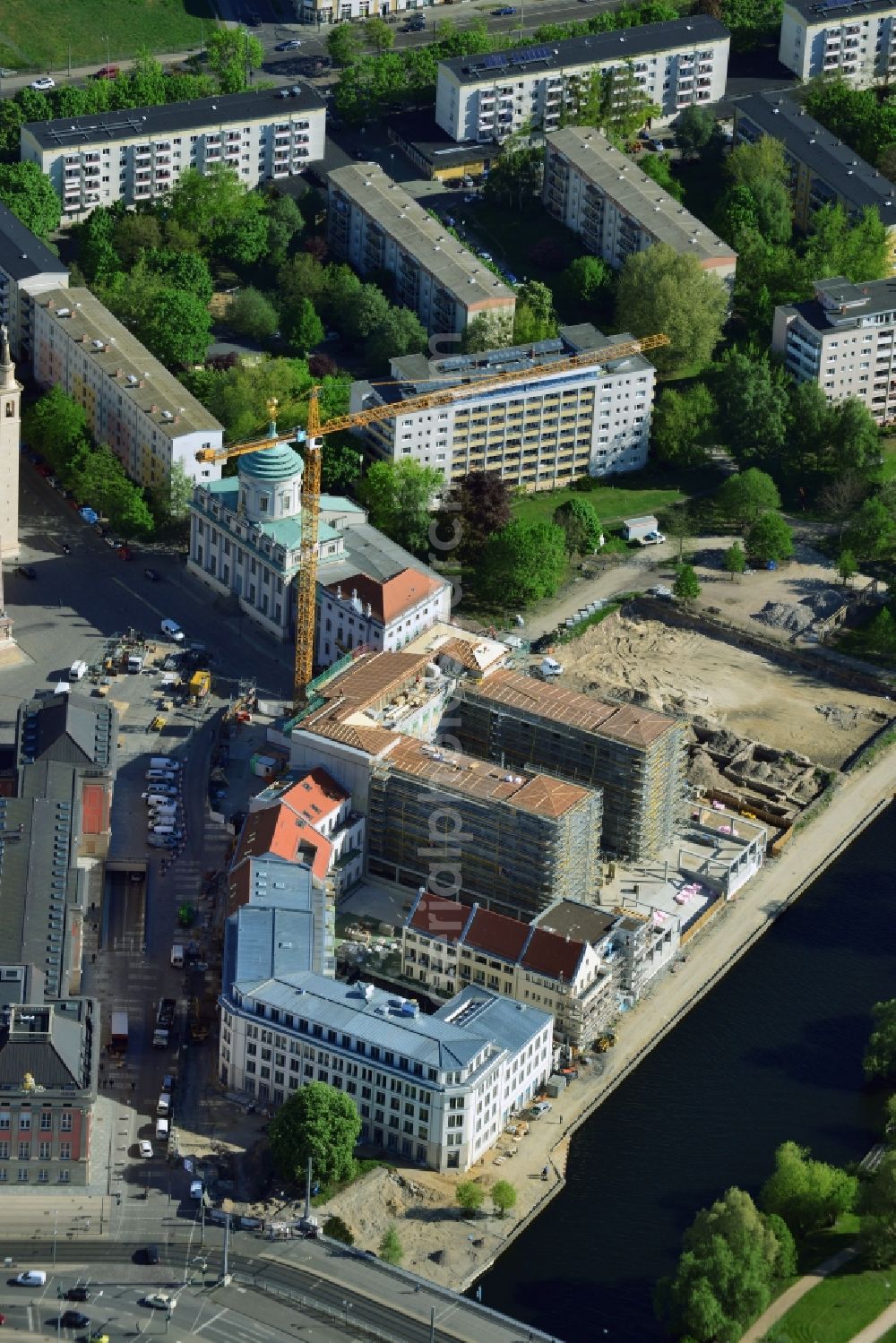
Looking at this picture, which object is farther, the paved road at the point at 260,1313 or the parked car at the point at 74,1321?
the paved road at the point at 260,1313

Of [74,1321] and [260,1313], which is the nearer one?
[74,1321]

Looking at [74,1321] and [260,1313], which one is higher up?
[74,1321]

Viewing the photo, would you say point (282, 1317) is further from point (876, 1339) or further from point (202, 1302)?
point (876, 1339)

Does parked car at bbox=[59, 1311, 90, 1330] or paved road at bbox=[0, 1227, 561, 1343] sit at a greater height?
parked car at bbox=[59, 1311, 90, 1330]

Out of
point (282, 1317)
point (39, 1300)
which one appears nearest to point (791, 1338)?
point (282, 1317)

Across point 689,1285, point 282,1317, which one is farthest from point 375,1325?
point 689,1285

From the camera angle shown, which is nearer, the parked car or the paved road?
the parked car

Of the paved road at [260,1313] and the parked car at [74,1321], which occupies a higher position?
the parked car at [74,1321]

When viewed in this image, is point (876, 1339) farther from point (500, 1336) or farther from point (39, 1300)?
point (39, 1300)
